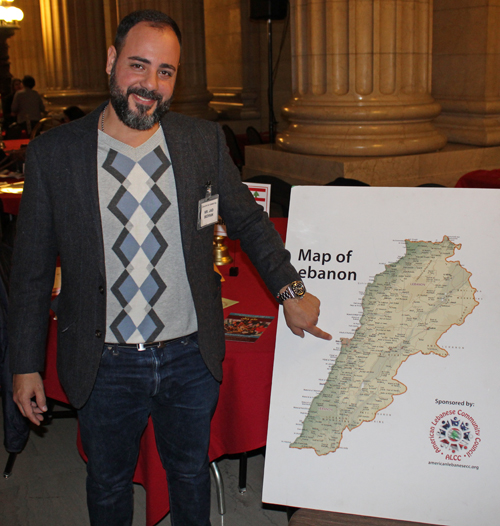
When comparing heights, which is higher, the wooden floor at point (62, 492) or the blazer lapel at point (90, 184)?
the blazer lapel at point (90, 184)

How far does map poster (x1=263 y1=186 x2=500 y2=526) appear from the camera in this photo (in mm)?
1418

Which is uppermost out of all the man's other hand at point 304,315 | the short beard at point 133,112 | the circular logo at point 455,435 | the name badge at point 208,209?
the short beard at point 133,112

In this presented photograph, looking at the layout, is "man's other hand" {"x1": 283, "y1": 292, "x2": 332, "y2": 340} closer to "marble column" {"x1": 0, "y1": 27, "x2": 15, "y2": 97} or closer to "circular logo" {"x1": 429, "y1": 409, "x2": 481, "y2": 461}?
"circular logo" {"x1": 429, "y1": 409, "x2": 481, "y2": 461}

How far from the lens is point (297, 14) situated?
4.84m

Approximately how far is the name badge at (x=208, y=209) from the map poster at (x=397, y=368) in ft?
0.95

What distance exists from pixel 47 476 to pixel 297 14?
3.88 metres

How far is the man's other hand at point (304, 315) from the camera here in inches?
60.5

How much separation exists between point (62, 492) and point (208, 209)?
1.70 m

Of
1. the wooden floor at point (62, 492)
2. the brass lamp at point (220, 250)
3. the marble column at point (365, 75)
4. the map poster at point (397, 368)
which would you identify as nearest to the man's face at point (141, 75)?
the map poster at point (397, 368)

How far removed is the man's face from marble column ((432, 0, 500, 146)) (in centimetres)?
457

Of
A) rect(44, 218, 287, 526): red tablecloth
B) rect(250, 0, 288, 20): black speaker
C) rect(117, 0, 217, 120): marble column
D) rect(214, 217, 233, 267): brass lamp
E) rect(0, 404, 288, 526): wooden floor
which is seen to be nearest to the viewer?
rect(44, 218, 287, 526): red tablecloth

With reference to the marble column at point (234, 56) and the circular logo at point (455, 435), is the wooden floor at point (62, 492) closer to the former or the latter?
the circular logo at point (455, 435)

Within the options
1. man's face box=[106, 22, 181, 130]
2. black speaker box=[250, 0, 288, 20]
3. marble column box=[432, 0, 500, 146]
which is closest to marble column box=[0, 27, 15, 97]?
black speaker box=[250, 0, 288, 20]

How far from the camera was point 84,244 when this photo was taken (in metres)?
1.49
